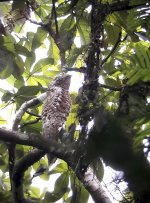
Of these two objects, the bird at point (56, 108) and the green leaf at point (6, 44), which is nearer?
the bird at point (56, 108)

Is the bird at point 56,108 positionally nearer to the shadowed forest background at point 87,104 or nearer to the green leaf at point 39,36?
the shadowed forest background at point 87,104

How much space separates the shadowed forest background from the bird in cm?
5

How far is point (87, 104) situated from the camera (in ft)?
3.70

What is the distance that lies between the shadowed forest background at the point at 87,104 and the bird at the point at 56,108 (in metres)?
0.05

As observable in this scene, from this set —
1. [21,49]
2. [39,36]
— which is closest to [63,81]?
[21,49]

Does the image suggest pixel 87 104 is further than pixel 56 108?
No

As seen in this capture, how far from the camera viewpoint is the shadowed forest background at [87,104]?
0.29 meters

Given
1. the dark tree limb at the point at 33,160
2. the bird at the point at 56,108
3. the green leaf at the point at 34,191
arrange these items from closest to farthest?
the dark tree limb at the point at 33,160
the bird at the point at 56,108
the green leaf at the point at 34,191

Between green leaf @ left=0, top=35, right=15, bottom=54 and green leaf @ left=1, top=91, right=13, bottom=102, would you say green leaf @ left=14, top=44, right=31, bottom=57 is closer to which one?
green leaf @ left=0, top=35, right=15, bottom=54

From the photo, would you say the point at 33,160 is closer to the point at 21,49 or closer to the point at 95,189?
the point at 95,189

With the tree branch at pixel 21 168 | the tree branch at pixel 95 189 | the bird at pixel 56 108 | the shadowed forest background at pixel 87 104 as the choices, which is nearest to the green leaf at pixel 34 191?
the shadowed forest background at pixel 87 104

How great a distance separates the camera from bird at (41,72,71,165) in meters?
1.41

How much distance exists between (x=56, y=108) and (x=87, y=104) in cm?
38

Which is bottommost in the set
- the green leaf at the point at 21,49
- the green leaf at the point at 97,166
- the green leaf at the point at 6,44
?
the green leaf at the point at 97,166
